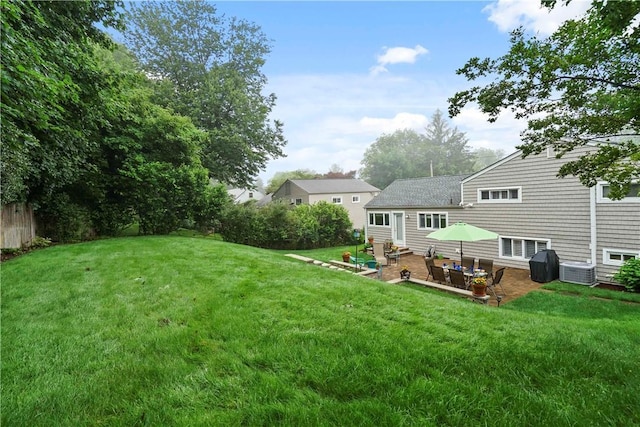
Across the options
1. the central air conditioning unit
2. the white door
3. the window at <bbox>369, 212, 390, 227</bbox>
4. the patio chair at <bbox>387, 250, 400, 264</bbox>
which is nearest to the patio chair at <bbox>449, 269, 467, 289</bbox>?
the patio chair at <bbox>387, 250, 400, 264</bbox>

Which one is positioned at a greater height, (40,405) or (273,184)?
(273,184)

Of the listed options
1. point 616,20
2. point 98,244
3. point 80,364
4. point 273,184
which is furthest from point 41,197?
point 273,184

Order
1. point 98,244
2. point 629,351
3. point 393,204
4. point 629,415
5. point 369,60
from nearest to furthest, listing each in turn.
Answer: point 629,415 < point 629,351 < point 98,244 < point 369,60 < point 393,204

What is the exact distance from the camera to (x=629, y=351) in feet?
11.3

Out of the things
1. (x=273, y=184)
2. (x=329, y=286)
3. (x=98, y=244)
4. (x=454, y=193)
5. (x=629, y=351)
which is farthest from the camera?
(x=273, y=184)

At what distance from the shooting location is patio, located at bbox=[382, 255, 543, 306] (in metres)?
9.47

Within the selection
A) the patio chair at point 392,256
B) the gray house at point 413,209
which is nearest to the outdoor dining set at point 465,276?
the patio chair at point 392,256

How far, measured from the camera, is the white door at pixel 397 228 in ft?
57.4

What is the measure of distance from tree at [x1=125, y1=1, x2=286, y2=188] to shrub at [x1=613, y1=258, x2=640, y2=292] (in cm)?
2191

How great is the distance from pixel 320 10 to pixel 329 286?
28.8ft

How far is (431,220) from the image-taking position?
16.0 m

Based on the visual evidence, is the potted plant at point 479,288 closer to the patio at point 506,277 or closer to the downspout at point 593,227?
the patio at point 506,277

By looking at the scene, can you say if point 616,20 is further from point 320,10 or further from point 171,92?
point 171,92

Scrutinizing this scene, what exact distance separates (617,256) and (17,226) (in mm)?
21232
